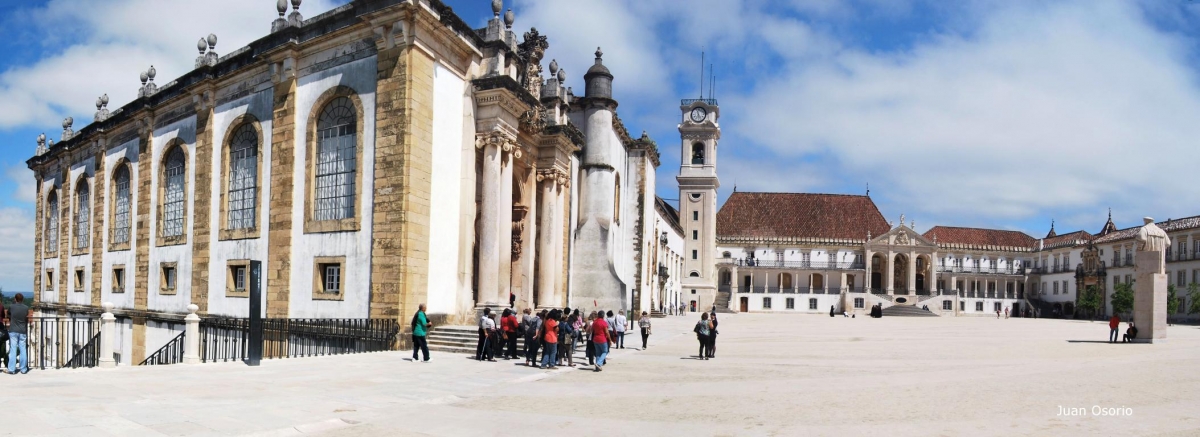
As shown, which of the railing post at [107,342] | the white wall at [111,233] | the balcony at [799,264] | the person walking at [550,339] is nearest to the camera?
the railing post at [107,342]

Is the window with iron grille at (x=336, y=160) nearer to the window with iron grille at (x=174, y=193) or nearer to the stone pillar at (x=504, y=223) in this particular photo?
the stone pillar at (x=504, y=223)

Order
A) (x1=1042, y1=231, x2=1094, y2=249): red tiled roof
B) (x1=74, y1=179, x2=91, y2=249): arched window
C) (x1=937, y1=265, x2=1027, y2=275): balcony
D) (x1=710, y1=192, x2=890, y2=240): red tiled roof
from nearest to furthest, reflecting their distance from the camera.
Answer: (x1=74, y1=179, x2=91, y2=249): arched window → (x1=1042, y1=231, x2=1094, y2=249): red tiled roof → (x1=937, y1=265, x2=1027, y2=275): balcony → (x1=710, y1=192, x2=890, y2=240): red tiled roof

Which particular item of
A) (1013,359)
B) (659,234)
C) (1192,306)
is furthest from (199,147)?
(1192,306)

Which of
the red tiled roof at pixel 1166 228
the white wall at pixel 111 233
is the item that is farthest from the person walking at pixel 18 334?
the red tiled roof at pixel 1166 228

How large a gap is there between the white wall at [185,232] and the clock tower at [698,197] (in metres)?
47.5

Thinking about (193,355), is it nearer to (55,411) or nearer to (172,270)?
(55,411)

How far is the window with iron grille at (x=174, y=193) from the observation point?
26947 mm

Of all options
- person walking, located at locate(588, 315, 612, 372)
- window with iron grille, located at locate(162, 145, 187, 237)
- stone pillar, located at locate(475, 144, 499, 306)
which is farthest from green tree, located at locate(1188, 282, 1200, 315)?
window with iron grille, located at locate(162, 145, 187, 237)

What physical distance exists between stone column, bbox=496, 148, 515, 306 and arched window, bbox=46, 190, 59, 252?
28482 millimetres

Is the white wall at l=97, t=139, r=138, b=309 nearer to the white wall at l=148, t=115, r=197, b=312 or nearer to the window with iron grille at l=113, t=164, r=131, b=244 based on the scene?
the window with iron grille at l=113, t=164, r=131, b=244

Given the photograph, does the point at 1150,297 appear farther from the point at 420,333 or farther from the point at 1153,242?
the point at 420,333

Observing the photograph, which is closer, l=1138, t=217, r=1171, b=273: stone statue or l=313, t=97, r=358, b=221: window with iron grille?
l=313, t=97, r=358, b=221: window with iron grille

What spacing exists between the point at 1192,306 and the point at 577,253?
51.9 meters

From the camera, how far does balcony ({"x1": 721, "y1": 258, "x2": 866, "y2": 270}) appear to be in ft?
270
